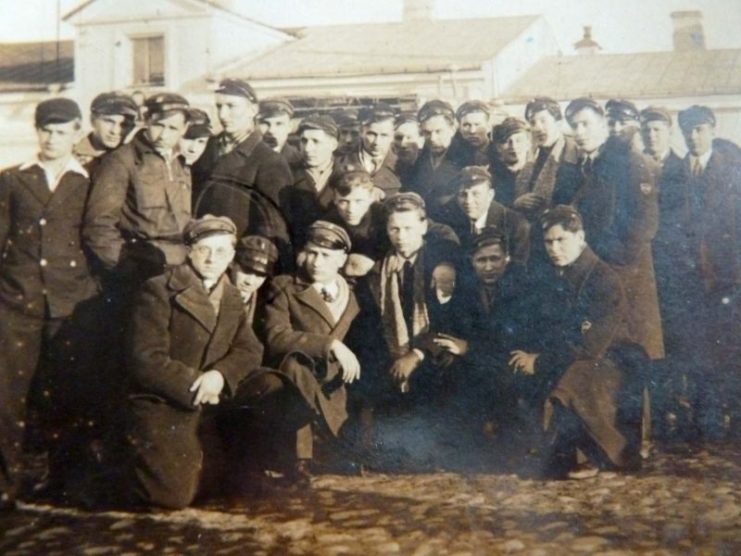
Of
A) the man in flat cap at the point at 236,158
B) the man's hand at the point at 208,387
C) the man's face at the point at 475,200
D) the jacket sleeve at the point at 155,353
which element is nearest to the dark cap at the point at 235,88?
the man in flat cap at the point at 236,158

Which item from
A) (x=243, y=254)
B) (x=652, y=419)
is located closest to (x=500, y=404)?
(x=652, y=419)

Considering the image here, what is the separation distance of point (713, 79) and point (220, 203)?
1.65 meters

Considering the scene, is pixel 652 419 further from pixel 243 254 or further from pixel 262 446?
pixel 243 254

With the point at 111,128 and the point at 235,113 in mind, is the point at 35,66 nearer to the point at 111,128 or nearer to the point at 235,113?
the point at 111,128

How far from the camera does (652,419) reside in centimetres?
253

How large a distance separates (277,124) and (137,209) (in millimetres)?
547

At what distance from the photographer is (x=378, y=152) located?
8.88 ft

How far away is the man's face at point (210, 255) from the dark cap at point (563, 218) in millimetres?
1015

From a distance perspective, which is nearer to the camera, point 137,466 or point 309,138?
point 137,466

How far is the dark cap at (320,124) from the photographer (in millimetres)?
2625

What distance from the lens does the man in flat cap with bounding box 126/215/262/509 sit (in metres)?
2.37

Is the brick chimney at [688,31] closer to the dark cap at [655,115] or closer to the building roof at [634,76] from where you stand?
the building roof at [634,76]

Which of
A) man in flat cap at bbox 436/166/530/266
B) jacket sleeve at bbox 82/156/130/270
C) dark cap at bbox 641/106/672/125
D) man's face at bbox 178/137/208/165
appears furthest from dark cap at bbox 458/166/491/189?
jacket sleeve at bbox 82/156/130/270

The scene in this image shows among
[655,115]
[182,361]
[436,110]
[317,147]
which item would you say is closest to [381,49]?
[436,110]
